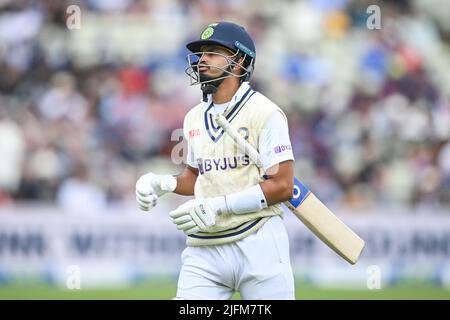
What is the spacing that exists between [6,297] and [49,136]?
9.93 feet

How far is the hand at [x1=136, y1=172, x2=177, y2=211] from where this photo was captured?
5.68 meters

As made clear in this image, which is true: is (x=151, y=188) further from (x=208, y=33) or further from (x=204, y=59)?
(x=208, y=33)

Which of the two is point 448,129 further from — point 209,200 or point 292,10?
point 209,200

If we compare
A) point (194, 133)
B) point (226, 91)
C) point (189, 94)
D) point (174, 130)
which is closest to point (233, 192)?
point (194, 133)

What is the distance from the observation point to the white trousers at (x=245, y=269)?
545 centimetres

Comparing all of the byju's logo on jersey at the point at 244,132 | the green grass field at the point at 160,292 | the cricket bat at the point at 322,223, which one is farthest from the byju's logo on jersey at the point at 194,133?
the green grass field at the point at 160,292

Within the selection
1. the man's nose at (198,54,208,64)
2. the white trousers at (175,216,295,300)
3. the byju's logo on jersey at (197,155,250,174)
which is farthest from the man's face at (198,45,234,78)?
the white trousers at (175,216,295,300)

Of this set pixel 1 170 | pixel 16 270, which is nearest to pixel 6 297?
pixel 16 270

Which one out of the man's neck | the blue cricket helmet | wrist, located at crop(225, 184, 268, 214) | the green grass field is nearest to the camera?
wrist, located at crop(225, 184, 268, 214)

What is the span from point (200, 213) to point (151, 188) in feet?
1.54

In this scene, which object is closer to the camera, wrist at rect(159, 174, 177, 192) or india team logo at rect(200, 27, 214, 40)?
india team logo at rect(200, 27, 214, 40)

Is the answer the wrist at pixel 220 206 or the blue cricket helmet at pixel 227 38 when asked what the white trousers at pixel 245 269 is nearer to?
the wrist at pixel 220 206

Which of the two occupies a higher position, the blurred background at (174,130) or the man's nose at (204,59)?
the blurred background at (174,130)

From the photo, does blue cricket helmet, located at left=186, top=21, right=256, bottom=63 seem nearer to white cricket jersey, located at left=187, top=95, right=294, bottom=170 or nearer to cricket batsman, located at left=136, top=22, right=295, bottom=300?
cricket batsman, located at left=136, top=22, right=295, bottom=300
